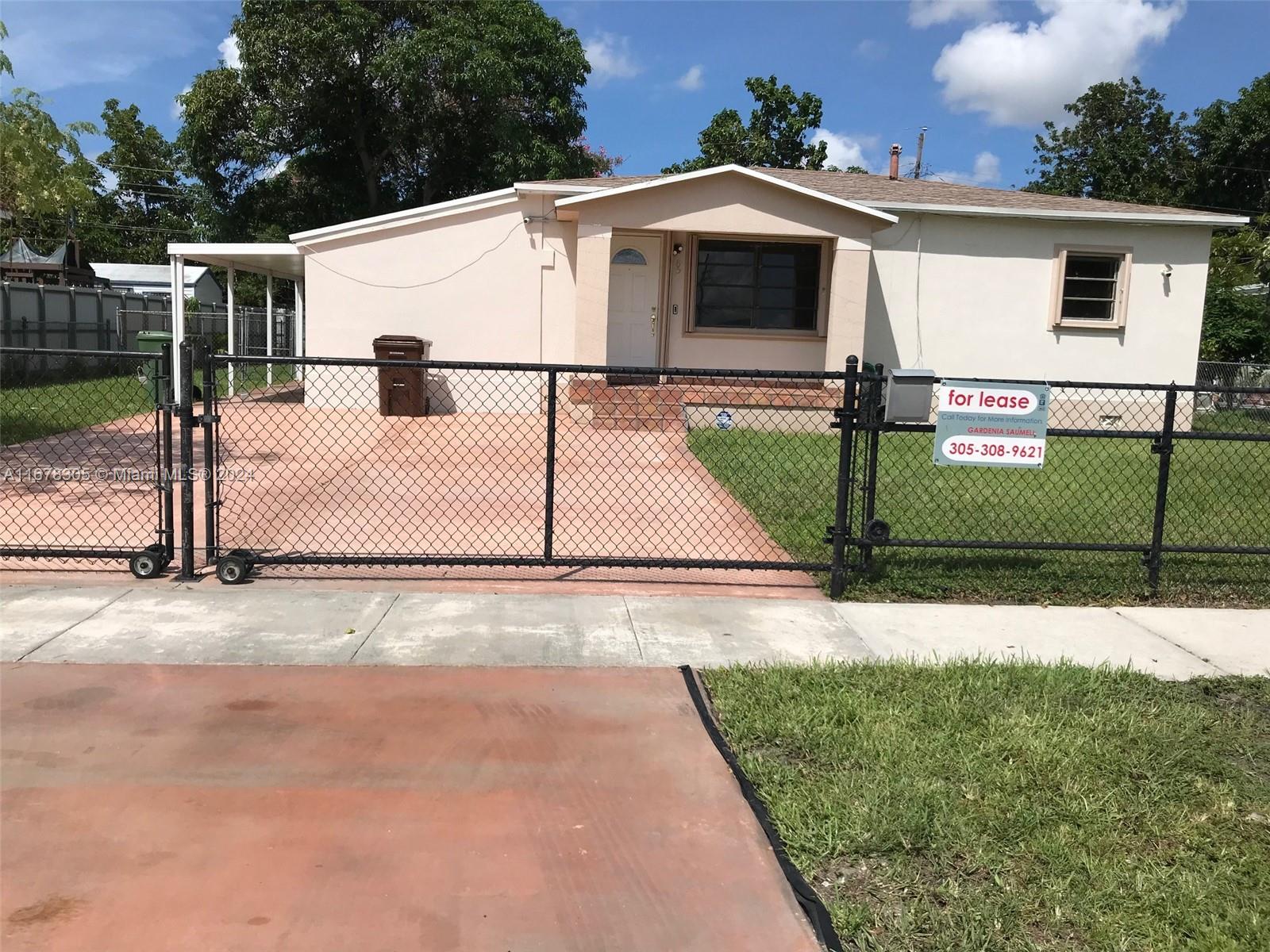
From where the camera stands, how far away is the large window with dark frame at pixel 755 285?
1627 centimetres

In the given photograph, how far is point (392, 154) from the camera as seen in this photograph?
27.9 meters

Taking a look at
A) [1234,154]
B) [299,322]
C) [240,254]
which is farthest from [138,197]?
[1234,154]

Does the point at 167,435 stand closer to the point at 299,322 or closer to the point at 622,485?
the point at 622,485

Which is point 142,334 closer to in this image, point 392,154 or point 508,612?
point 392,154

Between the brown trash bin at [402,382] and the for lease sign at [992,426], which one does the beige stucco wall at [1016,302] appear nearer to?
the brown trash bin at [402,382]

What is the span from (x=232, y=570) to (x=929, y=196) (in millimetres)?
14431

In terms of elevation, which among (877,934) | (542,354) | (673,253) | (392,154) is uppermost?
(392,154)

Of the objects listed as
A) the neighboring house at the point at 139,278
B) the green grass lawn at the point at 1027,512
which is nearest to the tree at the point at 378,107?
the neighboring house at the point at 139,278

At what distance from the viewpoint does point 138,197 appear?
53406mm

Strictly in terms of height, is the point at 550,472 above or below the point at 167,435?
below

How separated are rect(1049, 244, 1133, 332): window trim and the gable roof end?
137 inches

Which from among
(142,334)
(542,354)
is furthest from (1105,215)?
(142,334)

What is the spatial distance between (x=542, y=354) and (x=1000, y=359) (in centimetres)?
792

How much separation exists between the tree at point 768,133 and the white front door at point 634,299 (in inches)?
784
